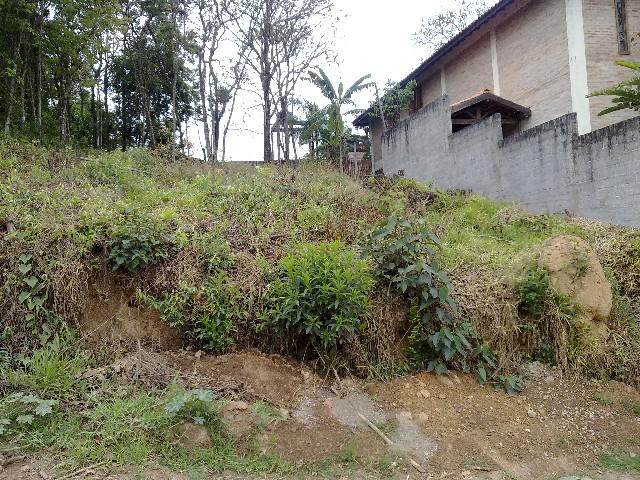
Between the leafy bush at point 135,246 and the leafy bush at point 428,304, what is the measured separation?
7.08 feet

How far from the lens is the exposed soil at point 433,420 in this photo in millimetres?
3480

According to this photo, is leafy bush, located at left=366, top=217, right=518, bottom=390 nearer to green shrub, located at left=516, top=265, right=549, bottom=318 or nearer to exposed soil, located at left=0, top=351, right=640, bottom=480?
Answer: exposed soil, located at left=0, top=351, right=640, bottom=480

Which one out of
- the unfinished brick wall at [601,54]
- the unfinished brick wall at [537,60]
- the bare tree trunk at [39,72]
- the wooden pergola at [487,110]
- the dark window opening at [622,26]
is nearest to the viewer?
the bare tree trunk at [39,72]

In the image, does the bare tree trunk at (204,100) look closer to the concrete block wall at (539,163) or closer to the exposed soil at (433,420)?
the concrete block wall at (539,163)

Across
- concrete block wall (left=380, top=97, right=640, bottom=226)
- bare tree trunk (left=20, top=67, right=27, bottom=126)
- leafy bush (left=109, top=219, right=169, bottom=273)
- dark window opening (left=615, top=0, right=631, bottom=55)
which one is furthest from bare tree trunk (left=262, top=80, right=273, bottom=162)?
leafy bush (left=109, top=219, right=169, bottom=273)

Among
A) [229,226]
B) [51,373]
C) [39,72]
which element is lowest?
[51,373]

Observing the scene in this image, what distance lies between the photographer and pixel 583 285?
4801 millimetres

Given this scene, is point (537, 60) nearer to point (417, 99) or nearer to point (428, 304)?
point (417, 99)

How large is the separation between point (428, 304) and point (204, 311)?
208cm

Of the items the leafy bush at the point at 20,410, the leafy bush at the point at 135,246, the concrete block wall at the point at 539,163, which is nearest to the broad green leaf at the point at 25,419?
the leafy bush at the point at 20,410

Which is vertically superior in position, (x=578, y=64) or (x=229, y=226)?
(x=578, y=64)

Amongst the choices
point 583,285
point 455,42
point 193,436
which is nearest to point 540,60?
point 455,42

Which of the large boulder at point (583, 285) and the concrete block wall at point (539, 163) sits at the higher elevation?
the concrete block wall at point (539, 163)

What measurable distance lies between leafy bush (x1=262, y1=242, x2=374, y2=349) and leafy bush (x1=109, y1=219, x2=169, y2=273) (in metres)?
1.34
